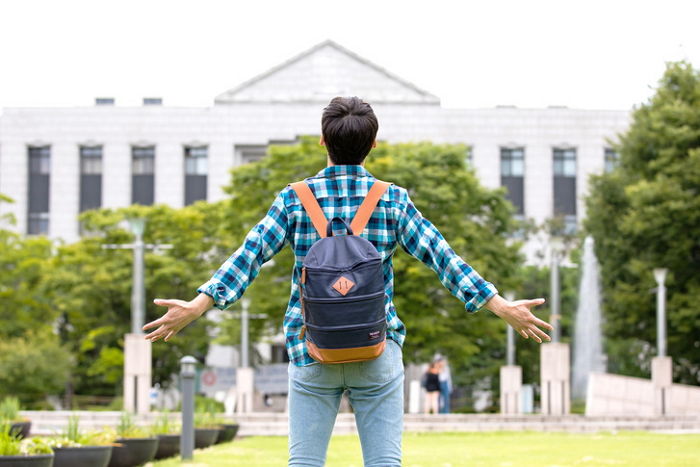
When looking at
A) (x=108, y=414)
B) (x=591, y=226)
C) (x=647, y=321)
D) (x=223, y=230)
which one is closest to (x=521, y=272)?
(x=591, y=226)

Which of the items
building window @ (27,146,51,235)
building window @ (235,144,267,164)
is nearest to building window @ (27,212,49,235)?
building window @ (27,146,51,235)

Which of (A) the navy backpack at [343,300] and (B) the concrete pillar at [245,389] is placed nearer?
(A) the navy backpack at [343,300]

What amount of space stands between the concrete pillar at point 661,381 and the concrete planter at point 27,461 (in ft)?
98.1

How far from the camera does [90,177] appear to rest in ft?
239

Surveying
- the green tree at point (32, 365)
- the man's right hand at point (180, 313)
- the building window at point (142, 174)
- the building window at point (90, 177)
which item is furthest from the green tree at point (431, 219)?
the man's right hand at point (180, 313)

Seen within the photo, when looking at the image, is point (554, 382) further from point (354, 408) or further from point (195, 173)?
point (195, 173)

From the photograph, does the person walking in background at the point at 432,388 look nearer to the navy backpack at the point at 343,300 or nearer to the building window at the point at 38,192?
the navy backpack at the point at 343,300

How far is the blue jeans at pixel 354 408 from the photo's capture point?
14.8ft

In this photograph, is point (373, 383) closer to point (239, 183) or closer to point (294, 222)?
point (294, 222)

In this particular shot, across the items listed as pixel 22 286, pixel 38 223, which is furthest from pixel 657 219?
pixel 38 223

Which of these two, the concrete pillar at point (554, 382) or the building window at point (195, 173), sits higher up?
the building window at point (195, 173)

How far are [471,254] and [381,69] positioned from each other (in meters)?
32.8

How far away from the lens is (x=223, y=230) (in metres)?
42.1

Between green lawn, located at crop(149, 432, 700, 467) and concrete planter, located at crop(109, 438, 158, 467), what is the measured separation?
0.17 metres
